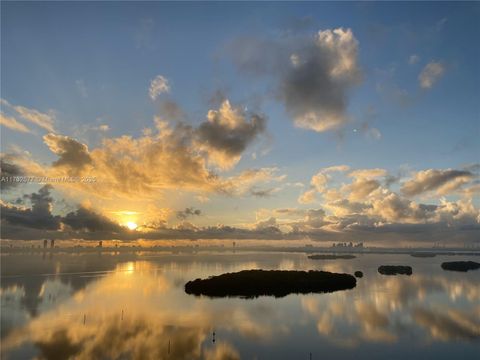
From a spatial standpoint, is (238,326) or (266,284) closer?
(238,326)

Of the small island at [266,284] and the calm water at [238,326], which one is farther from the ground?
the small island at [266,284]

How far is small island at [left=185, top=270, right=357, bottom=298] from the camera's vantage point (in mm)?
126506

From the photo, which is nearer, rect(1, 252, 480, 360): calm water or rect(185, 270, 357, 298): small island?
rect(1, 252, 480, 360): calm water

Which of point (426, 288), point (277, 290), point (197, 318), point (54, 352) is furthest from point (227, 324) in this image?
point (426, 288)

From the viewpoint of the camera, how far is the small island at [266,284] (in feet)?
415

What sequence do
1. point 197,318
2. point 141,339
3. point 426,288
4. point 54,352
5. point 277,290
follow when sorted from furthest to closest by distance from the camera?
point 426,288, point 277,290, point 197,318, point 141,339, point 54,352

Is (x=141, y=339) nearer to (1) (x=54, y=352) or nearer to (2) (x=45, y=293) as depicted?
(1) (x=54, y=352)

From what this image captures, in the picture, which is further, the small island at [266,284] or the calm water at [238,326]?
the small island at [266,284]

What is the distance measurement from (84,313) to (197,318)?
31.3 metres

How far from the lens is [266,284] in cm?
13525

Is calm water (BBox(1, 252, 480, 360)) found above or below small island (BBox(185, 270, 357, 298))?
below

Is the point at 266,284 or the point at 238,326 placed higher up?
the point at 266,284

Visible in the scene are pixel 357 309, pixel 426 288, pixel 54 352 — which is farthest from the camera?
pixel 426 288

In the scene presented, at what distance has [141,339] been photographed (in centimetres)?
6600
